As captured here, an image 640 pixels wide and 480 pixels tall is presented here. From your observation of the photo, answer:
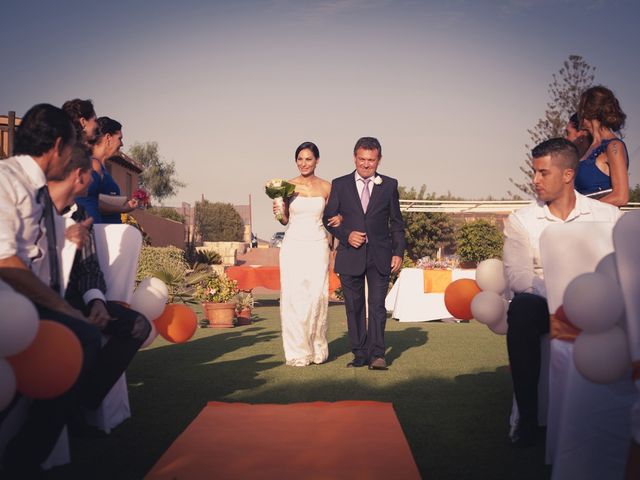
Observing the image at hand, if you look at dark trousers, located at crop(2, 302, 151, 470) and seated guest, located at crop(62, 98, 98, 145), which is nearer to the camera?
dark trousers, located at crop(2, 302, 151, 470)

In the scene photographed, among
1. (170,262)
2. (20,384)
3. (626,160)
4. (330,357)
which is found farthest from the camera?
(170,262)

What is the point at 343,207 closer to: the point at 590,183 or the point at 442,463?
the point at 590,183

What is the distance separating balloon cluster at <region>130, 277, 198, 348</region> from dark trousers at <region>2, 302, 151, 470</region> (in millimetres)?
221

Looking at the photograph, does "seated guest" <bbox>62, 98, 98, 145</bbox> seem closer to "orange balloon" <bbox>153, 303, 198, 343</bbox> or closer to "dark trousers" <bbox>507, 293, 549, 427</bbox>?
"orange balloon" <bbox>153, 303, 198, 343</bbox>

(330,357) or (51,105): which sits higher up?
(51,105)

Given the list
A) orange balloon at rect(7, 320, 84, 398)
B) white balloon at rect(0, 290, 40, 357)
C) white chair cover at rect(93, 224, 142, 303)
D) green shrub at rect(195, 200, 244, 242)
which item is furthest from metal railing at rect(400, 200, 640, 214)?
green shrub at rect(195, 200, 244, 242)

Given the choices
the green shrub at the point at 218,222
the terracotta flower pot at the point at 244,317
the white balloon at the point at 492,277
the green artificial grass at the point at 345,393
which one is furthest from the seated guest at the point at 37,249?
the green shrub at the point at 218,222

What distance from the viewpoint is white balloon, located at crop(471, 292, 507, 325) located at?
4836 millimetres

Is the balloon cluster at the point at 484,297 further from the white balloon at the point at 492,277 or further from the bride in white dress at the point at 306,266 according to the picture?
the bride in white dress at the point at 306,266

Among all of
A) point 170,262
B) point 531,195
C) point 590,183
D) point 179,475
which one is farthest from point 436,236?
point 179,475

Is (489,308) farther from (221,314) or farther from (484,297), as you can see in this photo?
(221,314)

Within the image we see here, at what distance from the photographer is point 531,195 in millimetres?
39156

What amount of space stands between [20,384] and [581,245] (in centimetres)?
251

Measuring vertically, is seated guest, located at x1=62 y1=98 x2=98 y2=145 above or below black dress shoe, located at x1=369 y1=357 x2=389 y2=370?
above
